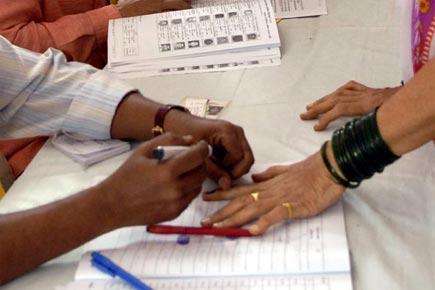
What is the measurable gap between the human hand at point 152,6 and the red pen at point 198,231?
830 millimetres

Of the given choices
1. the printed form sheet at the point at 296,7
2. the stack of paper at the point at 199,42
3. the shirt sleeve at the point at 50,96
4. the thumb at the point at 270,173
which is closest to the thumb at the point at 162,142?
the thumb at the point at 270,173

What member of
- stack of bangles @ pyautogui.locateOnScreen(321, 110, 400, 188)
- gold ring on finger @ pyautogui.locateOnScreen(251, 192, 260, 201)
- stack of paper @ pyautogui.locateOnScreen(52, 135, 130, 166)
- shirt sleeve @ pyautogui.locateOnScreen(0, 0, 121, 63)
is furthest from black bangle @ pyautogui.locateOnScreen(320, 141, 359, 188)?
shirt sleeve @ pyautogui.locateOnScreen(0, 0, 121, 63)

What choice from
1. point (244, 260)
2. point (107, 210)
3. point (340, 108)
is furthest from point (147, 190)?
point (340, 108)

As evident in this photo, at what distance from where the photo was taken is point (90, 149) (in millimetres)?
1022

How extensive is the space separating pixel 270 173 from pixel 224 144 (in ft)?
0.30

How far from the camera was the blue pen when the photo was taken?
0.70m

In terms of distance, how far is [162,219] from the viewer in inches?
30.4

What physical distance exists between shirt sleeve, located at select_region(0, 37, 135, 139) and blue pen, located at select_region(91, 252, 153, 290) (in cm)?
35

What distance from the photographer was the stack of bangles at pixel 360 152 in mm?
725

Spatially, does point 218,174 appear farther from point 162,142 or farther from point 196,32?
point 196,32

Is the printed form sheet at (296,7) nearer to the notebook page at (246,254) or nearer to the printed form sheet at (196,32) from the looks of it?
the printed form sheet at (196,32)

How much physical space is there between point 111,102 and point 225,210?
1.27 ft

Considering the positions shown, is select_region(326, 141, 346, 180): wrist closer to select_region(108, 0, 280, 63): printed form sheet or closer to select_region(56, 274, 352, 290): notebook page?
select_region(56, 274, 352, 290): notebook page

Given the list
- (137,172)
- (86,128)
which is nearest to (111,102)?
(86,128)
